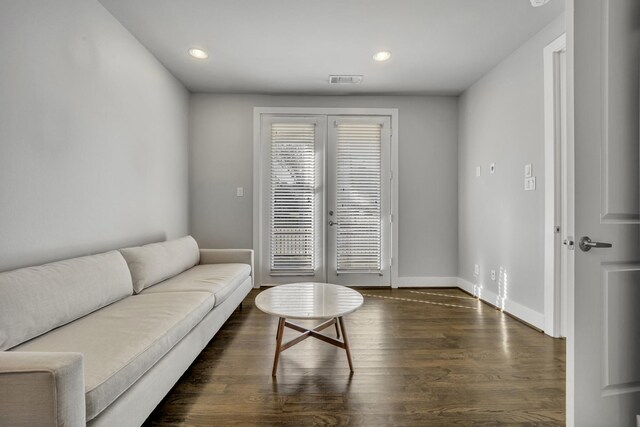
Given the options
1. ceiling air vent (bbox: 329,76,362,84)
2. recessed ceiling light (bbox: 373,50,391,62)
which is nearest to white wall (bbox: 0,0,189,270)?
ceiling air vent (bbox: 329,76,362,84)

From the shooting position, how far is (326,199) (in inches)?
159

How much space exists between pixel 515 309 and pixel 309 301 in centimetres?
213

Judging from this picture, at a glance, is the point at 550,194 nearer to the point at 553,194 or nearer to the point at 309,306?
the point at 553,194

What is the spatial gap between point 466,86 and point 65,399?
440 cm

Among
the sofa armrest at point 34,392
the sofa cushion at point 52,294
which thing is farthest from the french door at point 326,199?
the sofa armrest at point 34,392

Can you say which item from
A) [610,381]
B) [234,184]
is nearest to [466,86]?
[234,184]

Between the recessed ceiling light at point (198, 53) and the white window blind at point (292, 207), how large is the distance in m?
1.17

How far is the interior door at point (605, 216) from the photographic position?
1.28 meters

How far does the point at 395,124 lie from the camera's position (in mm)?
4059

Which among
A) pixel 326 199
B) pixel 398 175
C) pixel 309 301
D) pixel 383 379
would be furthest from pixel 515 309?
pixel 326 199

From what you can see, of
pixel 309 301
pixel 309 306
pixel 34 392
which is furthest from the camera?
pixel 309 301

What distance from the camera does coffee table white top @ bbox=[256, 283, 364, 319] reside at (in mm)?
1838

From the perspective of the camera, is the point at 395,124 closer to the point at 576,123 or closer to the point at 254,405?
the point at 576,123

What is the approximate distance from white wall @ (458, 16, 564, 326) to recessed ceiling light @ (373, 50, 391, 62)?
3.93 feet
